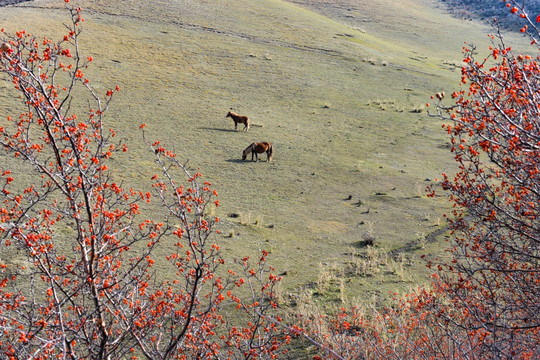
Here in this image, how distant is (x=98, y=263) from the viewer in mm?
6430

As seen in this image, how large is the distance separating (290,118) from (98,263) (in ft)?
81.6

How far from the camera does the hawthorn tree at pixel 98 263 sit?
18.2ft

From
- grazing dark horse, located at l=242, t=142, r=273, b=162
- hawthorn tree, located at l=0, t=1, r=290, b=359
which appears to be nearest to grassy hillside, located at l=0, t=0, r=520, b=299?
grazing dark horse, located at l=242, t=142, r=273, b=162

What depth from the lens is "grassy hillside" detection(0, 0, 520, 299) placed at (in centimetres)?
1709

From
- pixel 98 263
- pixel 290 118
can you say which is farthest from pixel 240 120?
pixel 98 263

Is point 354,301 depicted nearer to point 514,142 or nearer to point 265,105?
point 514,142

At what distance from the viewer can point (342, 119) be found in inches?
1235

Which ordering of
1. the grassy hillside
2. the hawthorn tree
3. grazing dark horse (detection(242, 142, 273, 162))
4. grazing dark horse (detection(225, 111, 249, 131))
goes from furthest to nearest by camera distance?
grazing dark horse (detection(225, 111, 249, 131))
grazing dark horse (detection(242, 142, 273, 162))
the grassy hillside
the hawthorn tree

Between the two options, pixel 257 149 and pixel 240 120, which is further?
pixel 240 120

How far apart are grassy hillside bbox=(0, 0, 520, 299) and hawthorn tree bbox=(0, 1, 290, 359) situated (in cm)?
208

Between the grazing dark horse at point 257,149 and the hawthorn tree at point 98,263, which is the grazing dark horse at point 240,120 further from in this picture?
the hawthorn tree at point 98,263

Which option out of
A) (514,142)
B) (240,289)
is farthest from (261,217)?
(514,142)

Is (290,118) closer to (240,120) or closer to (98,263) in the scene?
(240,120)

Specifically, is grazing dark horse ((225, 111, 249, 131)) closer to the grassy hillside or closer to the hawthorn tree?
the grassy hillside
